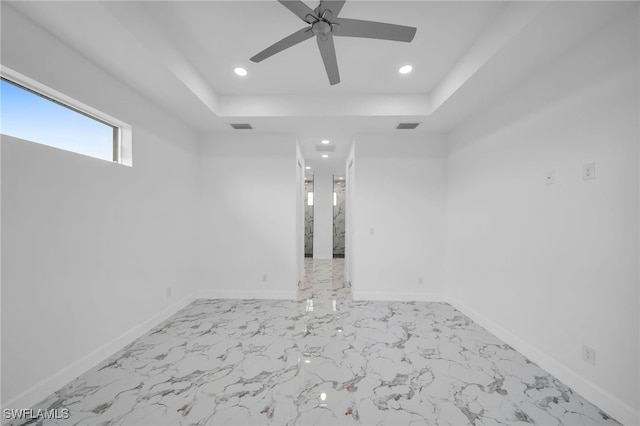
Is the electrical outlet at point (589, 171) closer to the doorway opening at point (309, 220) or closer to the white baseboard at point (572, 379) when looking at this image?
the white baseboard at point (572, 379)

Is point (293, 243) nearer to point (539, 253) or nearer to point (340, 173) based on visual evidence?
point (539, 253)

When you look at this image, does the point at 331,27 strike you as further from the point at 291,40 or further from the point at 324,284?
the point at 324,284

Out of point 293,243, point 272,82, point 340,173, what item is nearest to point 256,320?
point 293,243

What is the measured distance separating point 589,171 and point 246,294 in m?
4.07

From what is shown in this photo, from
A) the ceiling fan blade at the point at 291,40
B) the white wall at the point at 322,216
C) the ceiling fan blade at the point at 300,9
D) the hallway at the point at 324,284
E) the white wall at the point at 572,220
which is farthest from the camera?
the white wall at the point at 322,216

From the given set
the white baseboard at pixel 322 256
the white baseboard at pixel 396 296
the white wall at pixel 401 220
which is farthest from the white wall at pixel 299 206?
the white baseboard at pixel 322 256

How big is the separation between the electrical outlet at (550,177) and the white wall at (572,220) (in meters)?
0.03

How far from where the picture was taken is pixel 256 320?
9.98 ft

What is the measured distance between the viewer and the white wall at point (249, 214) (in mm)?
3887

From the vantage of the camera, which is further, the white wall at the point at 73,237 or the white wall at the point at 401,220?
the white wall at the point at 401,220

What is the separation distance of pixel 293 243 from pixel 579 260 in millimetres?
3124

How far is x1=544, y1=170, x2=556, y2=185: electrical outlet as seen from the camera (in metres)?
2.07

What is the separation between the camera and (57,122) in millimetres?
1912

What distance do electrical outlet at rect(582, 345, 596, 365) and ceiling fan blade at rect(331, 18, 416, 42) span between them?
253 cm
